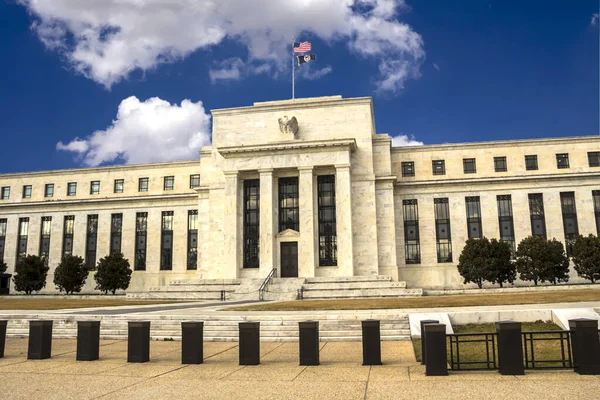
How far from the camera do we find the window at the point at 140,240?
61.0 meters

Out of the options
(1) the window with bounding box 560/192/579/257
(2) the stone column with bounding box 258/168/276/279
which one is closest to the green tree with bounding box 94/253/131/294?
(2) the stone column with bounding box 258/168/276/279

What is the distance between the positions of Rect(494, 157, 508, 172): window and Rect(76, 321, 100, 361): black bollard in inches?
1909

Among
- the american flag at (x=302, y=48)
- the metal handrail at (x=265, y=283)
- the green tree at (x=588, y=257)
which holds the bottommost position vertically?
the metal handrail at (x=265, y=283)

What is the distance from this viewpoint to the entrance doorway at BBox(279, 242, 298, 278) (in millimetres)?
50812

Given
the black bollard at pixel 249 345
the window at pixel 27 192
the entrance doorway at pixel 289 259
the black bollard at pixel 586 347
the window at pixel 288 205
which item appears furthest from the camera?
the window at pixel 27 192

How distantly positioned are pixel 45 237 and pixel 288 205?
32.5 meters

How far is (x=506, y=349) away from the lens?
12.4m

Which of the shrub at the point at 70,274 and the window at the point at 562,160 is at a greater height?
the window at the point at 562,160

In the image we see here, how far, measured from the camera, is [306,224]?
49875 millimetres

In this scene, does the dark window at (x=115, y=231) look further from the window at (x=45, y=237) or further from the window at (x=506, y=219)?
the window at (x=506, y=219)

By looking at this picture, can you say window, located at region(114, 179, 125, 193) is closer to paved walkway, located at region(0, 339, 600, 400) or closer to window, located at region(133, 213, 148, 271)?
window, located at region(133, 213, 148, 271)

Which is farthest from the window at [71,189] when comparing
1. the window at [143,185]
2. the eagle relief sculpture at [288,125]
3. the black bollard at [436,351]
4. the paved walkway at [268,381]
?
the black bollard at [436,351]

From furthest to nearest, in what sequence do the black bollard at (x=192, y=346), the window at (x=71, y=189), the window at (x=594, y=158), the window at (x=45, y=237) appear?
the window at (x=71, y=189)
the window at (x=45, y=237)
the window at (x=594, y=158)
the black bollard at (x=192, y=346)

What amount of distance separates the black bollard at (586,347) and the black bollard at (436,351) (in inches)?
118
